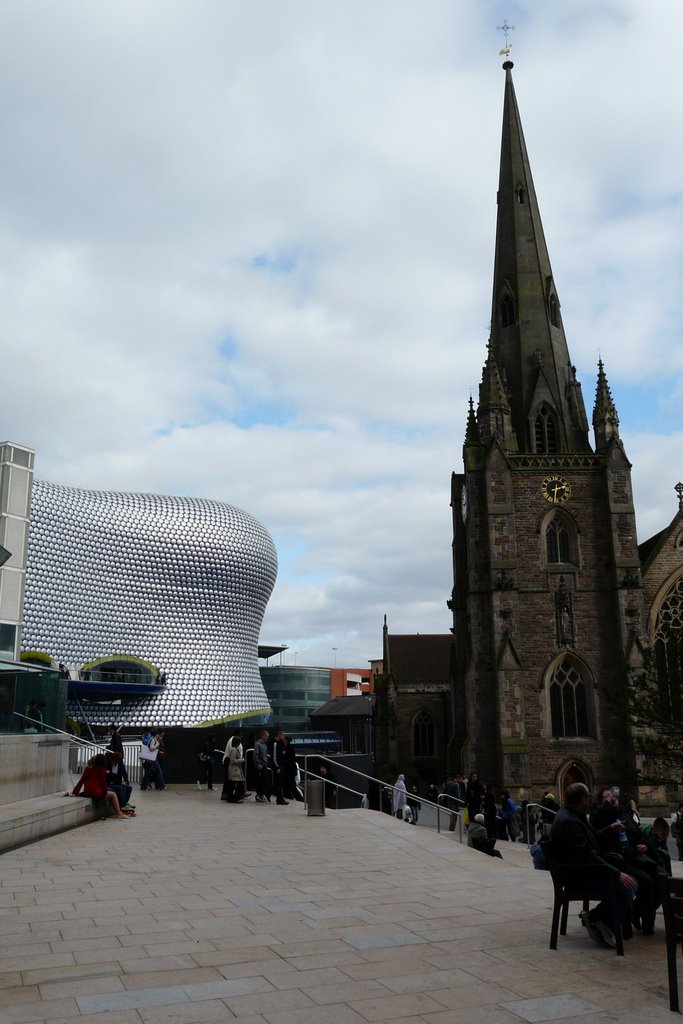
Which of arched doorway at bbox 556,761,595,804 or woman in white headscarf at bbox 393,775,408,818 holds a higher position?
woman in white headscarf at bbox 393,775,408,818

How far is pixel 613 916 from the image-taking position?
22.2ft

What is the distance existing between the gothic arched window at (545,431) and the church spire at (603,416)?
1.94 metres

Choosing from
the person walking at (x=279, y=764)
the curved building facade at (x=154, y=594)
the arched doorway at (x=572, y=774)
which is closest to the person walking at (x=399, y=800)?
the person walking at (x=279, y=764)

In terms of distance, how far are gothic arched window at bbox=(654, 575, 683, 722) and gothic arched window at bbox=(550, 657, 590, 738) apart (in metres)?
3.57

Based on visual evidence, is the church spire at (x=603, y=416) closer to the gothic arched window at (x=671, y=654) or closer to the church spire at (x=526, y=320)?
the church spire at (x=526, y=320)

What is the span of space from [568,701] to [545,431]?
1272 cm

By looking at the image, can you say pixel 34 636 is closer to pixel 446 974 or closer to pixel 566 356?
pixel 566 356

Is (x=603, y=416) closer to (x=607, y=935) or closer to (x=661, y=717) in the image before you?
(x=661, y=717)

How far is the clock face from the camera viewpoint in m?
38.1

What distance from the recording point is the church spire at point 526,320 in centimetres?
4075

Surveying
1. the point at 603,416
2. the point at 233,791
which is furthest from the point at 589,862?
the point at 603,416

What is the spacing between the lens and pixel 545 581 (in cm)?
3725

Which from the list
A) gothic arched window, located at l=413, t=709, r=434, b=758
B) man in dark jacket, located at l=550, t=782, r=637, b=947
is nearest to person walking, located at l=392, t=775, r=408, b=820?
man in dark jacket, located at l=550, t=782, r=637, b=947

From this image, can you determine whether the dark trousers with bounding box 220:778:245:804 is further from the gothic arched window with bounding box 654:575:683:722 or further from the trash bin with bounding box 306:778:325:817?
the gothic arched window with bounding box 654:575:683:722
